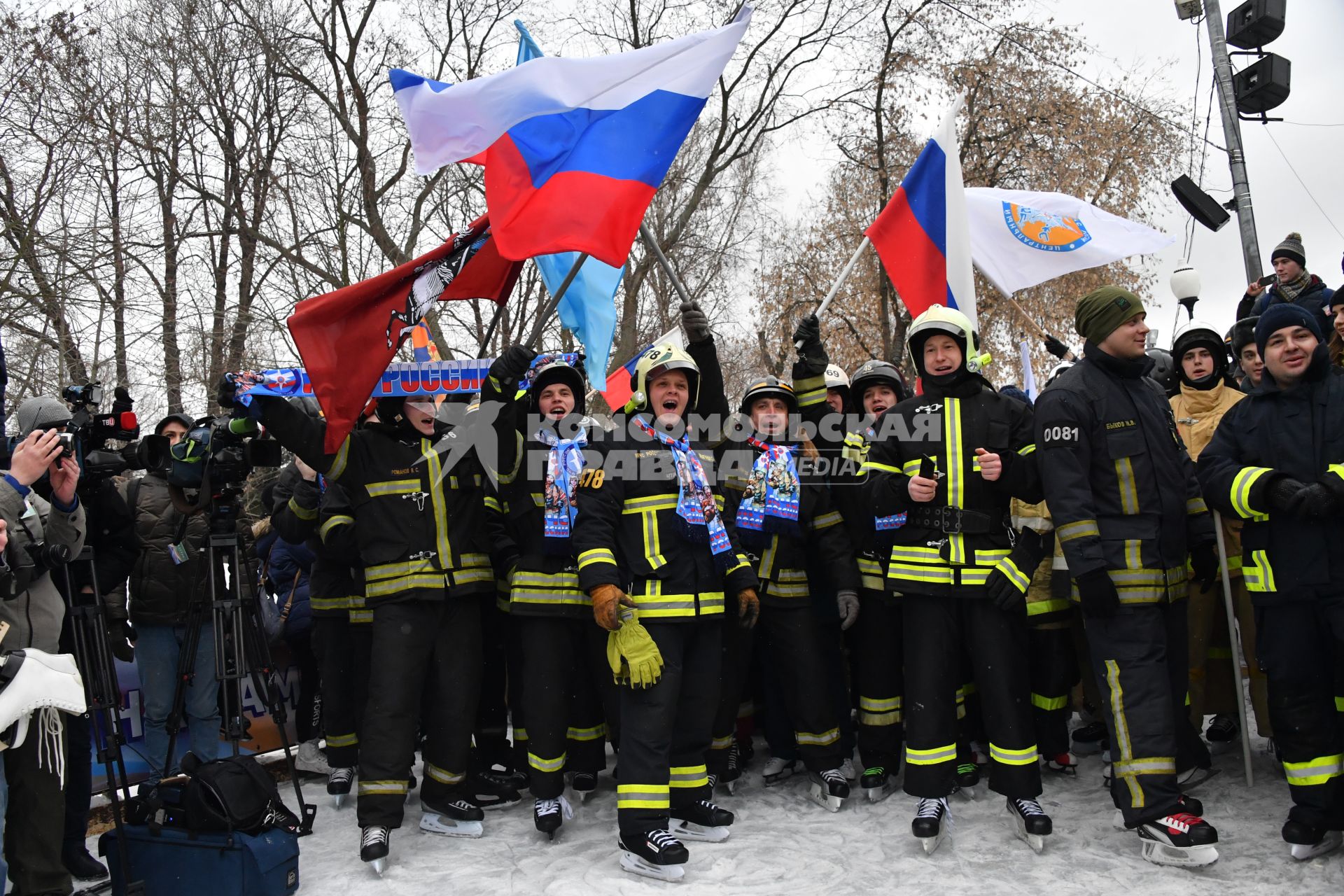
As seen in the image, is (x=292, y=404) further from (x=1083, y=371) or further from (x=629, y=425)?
(x=1083, y=371)

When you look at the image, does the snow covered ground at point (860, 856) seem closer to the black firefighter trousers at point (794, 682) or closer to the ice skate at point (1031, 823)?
the ice skate at point (1031, 823)

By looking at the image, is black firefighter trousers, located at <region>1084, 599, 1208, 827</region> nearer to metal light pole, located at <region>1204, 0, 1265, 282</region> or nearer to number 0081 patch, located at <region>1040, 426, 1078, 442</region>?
number 0081 patch, located at <region>1040, 426, 1078, 442</region>

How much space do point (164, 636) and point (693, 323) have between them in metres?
3.60

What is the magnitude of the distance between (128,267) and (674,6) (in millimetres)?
11117

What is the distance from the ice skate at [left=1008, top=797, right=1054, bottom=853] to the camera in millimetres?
4492

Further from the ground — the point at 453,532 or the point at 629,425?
the point at 629,425

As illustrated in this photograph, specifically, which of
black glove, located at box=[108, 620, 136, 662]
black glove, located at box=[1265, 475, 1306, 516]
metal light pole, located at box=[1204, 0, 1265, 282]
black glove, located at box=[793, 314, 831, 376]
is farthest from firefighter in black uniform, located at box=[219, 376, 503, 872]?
metal light pole, located at box=[1204, 0, 1265, 282]

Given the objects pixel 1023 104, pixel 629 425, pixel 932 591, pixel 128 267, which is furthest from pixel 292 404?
pixel 1023 104

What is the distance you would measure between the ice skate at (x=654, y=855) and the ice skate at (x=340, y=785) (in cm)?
200

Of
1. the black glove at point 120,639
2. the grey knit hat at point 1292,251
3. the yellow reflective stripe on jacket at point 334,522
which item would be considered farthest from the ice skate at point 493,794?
the grey knit hat at point 1292,251

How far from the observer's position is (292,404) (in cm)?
483

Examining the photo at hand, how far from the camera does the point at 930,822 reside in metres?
4.61

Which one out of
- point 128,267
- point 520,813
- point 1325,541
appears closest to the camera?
Answer: point 1325,541

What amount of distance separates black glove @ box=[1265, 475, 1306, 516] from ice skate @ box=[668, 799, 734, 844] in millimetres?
2869
